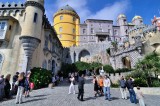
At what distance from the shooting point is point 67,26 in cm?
4722

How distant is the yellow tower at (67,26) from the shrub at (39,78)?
31.4 metres

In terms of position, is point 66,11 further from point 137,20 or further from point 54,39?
point 137,20

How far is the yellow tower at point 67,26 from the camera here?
46.3 m

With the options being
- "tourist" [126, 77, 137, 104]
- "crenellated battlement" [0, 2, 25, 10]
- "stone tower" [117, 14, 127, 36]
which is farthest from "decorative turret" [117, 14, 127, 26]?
"tourist" [126, 77, 137, 104]

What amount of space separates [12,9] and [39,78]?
1074 centimetres

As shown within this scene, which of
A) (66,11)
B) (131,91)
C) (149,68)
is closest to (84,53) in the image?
(66,11)

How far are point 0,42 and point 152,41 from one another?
2831 centimetres

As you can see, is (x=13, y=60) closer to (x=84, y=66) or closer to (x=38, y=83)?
(x=38, y=83)

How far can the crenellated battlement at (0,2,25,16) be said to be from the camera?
682 inches

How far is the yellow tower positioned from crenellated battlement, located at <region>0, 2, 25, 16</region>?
28.4 meters

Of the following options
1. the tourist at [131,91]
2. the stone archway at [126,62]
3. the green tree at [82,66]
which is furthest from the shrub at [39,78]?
the stone archway at [126,62]

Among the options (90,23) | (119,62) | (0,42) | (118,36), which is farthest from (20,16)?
(118,36)

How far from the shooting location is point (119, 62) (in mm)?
28891

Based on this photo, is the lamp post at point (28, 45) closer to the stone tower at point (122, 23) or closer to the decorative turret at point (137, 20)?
the stone tower at point (122, 23)
